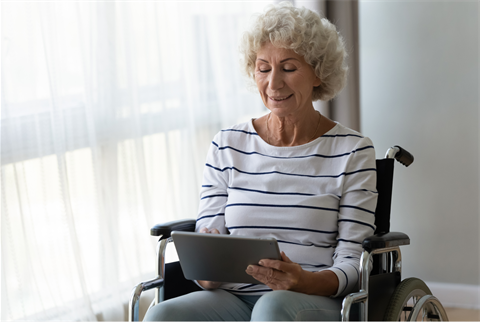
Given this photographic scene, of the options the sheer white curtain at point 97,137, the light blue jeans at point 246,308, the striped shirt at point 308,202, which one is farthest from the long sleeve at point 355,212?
the sheer white curtain at point 97,137

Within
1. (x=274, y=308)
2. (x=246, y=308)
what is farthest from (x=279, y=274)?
(x=246, y=308)

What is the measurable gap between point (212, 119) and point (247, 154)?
1036 mm

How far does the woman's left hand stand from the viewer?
1.34 meters

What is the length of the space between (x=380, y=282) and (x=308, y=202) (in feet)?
0.98

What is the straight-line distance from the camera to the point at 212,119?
8.90 feet

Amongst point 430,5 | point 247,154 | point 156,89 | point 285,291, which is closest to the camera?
point 285,291

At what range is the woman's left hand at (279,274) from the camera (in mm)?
1339

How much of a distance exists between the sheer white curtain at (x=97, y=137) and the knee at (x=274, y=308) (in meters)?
0.96

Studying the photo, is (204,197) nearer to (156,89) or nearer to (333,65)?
(333,65)

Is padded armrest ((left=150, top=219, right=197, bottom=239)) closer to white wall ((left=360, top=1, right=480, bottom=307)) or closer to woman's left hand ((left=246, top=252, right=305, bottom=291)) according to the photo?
woman's left hand ((left=246, top=252, right=305, bottom=291))

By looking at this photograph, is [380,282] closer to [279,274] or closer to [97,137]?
[279,274]

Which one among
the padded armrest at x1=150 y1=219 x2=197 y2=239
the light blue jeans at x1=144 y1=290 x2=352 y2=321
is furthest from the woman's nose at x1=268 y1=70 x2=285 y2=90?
the light blue jeans at x1=144 y1=290 x2=352 y2=321

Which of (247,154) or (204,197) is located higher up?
(247,154)

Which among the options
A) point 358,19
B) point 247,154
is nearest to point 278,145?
point 247,154
